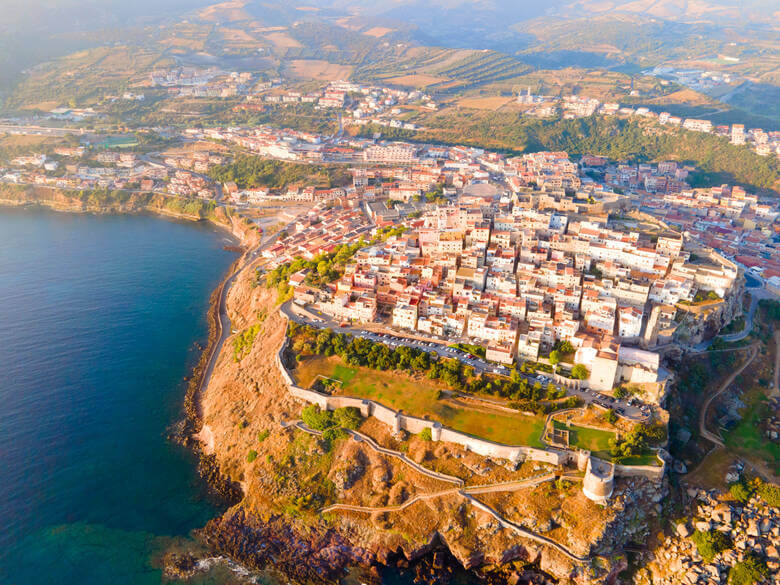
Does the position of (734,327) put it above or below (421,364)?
below

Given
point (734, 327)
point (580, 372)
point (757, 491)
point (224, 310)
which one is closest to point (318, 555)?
point (580, 372)

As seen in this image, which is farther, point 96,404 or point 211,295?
point 211,295

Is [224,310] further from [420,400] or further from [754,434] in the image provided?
[754,434]

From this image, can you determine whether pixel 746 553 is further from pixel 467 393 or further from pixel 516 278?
pixel 516 278

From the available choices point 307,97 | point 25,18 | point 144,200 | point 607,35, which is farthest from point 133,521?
point 607,35

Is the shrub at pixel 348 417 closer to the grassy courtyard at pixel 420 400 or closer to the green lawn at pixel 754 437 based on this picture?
the grassy courtyard at pixel 420 400

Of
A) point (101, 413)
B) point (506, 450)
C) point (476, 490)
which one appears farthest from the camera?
point (101, 413)

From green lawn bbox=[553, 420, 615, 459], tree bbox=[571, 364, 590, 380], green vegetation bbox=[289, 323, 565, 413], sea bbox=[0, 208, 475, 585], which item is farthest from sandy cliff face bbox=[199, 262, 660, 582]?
tree bbox=[571, 364, 590, 380]
